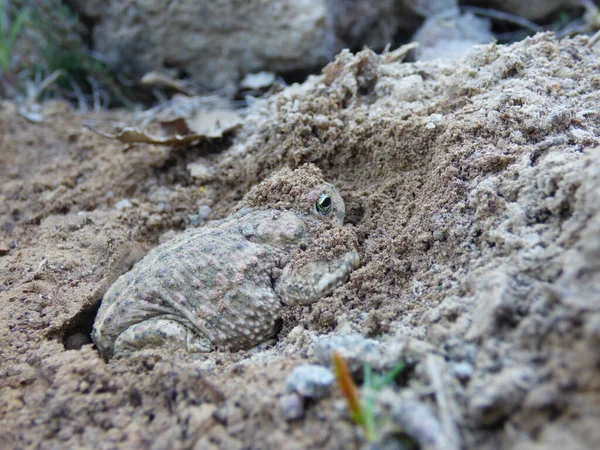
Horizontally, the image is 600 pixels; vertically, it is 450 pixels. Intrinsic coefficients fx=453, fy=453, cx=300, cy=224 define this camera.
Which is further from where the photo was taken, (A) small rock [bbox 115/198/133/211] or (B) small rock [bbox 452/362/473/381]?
(A) small rock [bbox 115/198/133/211]

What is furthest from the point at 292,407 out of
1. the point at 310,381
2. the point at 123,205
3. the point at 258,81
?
the point at 258,81

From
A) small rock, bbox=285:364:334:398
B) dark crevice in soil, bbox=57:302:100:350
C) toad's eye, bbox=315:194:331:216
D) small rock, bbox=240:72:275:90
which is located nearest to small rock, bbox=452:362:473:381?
small rock, bbox=285:364:334:398


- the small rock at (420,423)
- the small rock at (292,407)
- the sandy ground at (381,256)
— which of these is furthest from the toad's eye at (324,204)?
the small rock at (420,423)

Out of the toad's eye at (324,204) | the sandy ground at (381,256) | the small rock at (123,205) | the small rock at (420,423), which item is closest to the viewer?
the small rock at (420,423)

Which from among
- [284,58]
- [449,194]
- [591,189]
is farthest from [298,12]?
[591,189]

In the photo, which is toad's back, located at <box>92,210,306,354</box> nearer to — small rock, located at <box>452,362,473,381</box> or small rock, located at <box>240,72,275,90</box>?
small rock, located at <box>452,362,473,381</box>

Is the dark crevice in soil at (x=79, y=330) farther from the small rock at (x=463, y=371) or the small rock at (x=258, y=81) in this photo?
the small rock at (x=258, y=81)

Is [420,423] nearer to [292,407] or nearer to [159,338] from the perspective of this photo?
[292,407]
